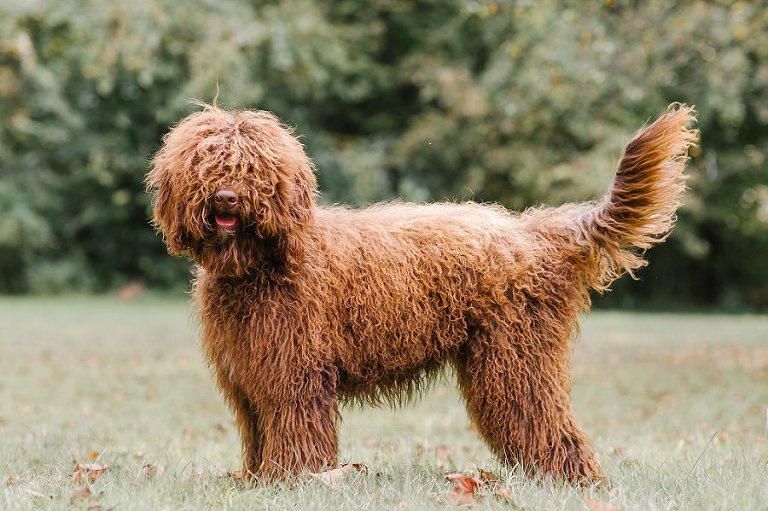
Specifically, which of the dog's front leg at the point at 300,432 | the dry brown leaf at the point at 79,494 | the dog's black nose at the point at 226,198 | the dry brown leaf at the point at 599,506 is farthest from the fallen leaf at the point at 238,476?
the dry brown leaf at the point at 599,506

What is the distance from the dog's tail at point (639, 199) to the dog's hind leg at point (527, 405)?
60 cm

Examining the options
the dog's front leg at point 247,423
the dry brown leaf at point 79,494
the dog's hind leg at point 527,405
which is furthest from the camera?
the dog's front leg at point 247,423

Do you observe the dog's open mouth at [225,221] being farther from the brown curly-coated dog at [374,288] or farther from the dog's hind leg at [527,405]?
the dog's hind leg at [527,405]

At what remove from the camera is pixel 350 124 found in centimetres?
2670

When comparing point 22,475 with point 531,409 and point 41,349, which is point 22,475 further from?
point 41,349

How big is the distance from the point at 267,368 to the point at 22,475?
1475mm

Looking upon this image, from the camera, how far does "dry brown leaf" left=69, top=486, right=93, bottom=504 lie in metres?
3.88

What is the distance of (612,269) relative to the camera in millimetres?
4832

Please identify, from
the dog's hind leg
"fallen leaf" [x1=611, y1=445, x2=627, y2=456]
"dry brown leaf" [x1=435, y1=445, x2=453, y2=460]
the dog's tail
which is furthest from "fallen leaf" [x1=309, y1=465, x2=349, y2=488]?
"fallen leaf" [x1=611, y1=445, x2=627, y2=456]

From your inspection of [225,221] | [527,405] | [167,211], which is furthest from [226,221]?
[527,405]

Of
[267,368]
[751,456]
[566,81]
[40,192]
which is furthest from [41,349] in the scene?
[40,192]

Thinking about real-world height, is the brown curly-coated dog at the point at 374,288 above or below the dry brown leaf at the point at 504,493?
above

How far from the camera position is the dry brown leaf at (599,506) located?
3613 mm

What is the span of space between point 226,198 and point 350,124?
75.2ft
